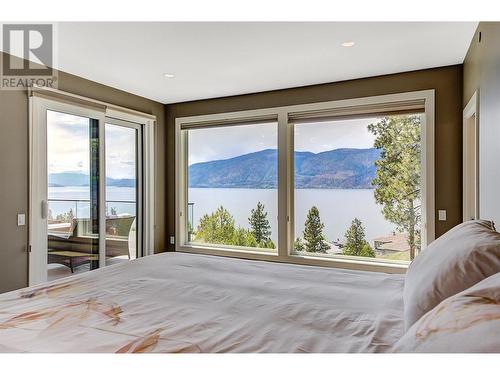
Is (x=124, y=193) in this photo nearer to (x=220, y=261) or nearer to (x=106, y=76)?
(x=106, y=76)

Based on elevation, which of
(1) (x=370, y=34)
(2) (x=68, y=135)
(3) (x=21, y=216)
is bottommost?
(3) (x=21, y=216)

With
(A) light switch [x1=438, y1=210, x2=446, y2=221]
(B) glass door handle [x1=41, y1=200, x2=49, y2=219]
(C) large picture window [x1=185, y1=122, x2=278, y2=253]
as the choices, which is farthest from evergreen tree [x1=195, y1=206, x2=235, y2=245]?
(A) light switch [x1=438, y1=210, x2=446, y2=221]

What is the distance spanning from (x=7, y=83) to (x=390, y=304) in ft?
11.6

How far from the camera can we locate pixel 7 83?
3039 millimetres

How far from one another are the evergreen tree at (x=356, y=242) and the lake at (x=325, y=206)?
5 centimetres

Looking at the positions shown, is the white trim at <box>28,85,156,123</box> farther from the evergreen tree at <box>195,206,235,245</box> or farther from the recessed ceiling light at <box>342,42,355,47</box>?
the recessed ceiling light at <box>342,42,355,47</box>

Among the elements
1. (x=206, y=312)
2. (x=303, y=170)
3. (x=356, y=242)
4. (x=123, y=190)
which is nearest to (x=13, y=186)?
(x=123, y=190)

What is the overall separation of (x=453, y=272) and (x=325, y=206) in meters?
2.93

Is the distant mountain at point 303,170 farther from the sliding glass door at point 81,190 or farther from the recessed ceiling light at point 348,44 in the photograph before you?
the recessed ceiling light at point 348,44

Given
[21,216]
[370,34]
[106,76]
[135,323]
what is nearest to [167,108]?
[106,76]

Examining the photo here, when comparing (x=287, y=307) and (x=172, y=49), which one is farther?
(x=172, y=49)

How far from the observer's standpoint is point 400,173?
367 centimetres

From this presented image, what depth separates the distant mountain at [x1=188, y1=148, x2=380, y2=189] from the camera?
153 inches

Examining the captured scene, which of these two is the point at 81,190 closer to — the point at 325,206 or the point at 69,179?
the point at 69,179
